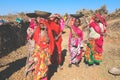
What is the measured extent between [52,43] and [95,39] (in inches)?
111

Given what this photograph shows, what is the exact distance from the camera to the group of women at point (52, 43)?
311 inches

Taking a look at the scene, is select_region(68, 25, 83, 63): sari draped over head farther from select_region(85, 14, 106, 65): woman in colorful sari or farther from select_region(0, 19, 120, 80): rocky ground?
select_region(0, 19, 120, 80): rocky ground

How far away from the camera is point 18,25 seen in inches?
620

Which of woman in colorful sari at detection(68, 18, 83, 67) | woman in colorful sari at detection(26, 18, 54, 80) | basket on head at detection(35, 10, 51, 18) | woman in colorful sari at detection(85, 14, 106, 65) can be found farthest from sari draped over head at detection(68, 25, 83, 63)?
basket on head at detection(35, 10, 51, 18)

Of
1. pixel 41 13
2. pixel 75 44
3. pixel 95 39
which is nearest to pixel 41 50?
pixel 41 13

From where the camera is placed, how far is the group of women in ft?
26.0

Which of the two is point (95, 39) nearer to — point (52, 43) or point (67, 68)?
point (67, 68)

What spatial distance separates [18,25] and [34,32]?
25.9ft

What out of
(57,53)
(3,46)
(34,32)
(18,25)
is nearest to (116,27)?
(18,25)

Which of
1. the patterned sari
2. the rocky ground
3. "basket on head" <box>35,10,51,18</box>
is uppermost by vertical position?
"basket on head" <box>35,10,51,18</box>

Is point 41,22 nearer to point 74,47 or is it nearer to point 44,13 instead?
point 44,13

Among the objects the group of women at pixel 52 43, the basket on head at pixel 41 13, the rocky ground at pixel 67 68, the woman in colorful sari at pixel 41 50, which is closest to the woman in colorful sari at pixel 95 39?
the group of women at pixel 52 43

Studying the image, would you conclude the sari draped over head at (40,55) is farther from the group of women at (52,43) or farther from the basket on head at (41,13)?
the basket on head at (41,13)

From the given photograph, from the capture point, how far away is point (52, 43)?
27.0 feet
